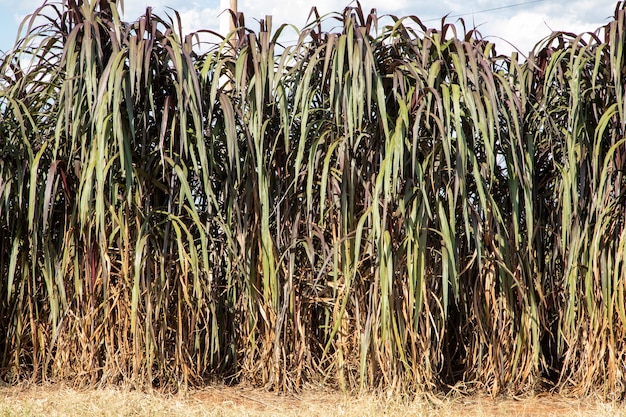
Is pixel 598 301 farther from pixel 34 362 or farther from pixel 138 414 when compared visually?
pixel 34 362

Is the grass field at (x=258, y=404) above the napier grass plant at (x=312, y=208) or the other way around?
the other way around

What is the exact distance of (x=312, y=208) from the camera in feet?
8.54

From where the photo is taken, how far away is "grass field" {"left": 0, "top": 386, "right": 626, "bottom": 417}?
94.5 inches

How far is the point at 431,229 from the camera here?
2457mm

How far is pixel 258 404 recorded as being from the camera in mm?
2586

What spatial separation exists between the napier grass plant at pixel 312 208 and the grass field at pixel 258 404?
7 cm

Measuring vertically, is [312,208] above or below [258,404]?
above

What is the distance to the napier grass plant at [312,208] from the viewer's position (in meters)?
2.50

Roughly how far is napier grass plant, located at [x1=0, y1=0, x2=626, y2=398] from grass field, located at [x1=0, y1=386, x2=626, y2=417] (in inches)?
2.9

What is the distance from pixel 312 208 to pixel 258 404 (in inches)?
29.3

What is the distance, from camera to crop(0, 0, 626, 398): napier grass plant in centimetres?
250

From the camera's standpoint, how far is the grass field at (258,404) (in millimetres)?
2400


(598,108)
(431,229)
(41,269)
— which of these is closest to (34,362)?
(41,269)

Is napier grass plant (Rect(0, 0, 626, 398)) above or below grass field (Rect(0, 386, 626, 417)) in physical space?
above
